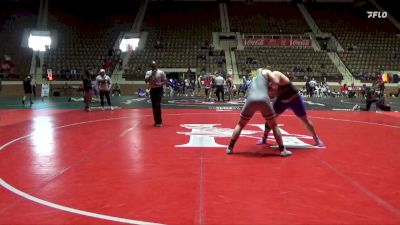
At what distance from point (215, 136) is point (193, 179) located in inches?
143

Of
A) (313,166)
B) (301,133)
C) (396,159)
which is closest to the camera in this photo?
(313,166)

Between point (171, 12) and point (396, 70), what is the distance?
1991 centimetres

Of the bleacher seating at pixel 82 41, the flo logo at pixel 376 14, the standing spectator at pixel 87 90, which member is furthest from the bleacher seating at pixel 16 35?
the flo logo at pixel 376 14

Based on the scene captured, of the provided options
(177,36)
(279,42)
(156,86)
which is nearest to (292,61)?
(279,42)

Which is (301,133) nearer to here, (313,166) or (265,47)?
(313,166)

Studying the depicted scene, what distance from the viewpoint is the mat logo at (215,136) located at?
774 cm

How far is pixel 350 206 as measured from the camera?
162 inches

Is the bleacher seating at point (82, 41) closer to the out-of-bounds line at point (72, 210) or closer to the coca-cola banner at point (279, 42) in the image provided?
the coca-cola banner at point (279, 42)

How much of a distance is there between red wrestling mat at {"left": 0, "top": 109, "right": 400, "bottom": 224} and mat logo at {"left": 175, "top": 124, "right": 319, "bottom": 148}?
0.8 inches

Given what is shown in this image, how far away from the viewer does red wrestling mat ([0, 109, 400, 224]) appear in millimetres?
3885

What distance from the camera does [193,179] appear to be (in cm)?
519

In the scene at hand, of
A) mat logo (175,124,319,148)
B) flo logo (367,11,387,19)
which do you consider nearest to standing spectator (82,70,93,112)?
mat logo (175,124,319,148)

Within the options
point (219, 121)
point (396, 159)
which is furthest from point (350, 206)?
point (219, 121)

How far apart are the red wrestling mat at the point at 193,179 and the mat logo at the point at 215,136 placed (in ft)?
0.07
